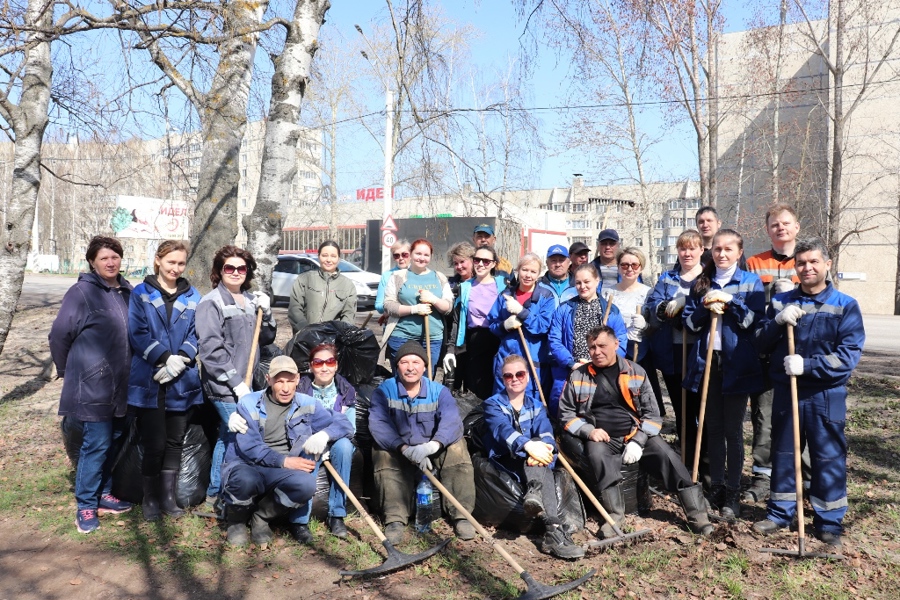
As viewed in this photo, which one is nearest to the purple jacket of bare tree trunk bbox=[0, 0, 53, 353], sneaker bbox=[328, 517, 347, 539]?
sneaker bbox=[328, 517, 347, 539]

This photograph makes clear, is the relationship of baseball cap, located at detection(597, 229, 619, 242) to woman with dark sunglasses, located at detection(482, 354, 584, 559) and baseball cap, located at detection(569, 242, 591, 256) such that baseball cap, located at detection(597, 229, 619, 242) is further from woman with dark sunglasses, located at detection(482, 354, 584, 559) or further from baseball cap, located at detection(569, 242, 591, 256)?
woman with dark sunglasses, located at detection(482, 354, 584, 559)

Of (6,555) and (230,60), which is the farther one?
(230,60)

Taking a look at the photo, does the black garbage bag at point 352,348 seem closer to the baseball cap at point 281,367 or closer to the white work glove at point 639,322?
the baseball cap at point 281,367

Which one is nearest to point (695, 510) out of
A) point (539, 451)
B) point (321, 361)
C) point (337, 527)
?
point (539, 451)

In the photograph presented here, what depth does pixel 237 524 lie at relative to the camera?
13.8 ft

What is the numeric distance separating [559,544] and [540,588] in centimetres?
60

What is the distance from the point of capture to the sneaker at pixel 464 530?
14.1ft

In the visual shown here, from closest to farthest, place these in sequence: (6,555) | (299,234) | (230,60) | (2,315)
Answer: (6,555) → (230,60) → (2,315) → (299,234)

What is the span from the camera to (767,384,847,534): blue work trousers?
4.10 meters

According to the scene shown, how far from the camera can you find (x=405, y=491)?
4.44 m

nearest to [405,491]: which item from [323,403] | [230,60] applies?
[323,403]

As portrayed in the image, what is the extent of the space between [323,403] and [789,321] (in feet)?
9.65

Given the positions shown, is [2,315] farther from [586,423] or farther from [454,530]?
[586,423]

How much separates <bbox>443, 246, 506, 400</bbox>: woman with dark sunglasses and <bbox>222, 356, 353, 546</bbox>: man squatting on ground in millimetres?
1486
